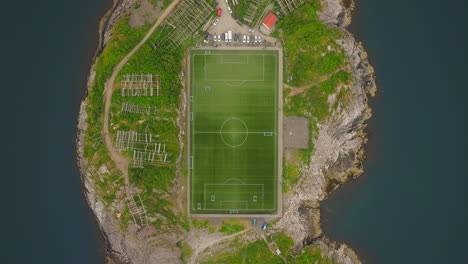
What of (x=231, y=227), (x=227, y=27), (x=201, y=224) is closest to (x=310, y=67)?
(x=227, y=27)

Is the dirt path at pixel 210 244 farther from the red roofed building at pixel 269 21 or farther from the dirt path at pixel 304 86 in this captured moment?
the red roofed building at pixel 269 21

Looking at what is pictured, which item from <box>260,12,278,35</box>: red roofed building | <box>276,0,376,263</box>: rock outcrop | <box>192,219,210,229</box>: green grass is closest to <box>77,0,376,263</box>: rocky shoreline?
<box>276,0,376,263</box>: rock outcrop

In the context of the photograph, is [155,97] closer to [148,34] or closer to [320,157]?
[148,34]

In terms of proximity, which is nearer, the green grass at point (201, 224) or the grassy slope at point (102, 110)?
the grassy slope at point (102, 110)

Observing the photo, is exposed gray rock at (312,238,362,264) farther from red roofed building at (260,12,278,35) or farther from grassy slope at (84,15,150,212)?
red roofed building at (260,12,278,35)

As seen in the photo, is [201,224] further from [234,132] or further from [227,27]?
[227,27]

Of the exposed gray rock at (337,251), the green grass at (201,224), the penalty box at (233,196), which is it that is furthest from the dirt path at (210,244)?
the exposed gray rock at (337,251)
